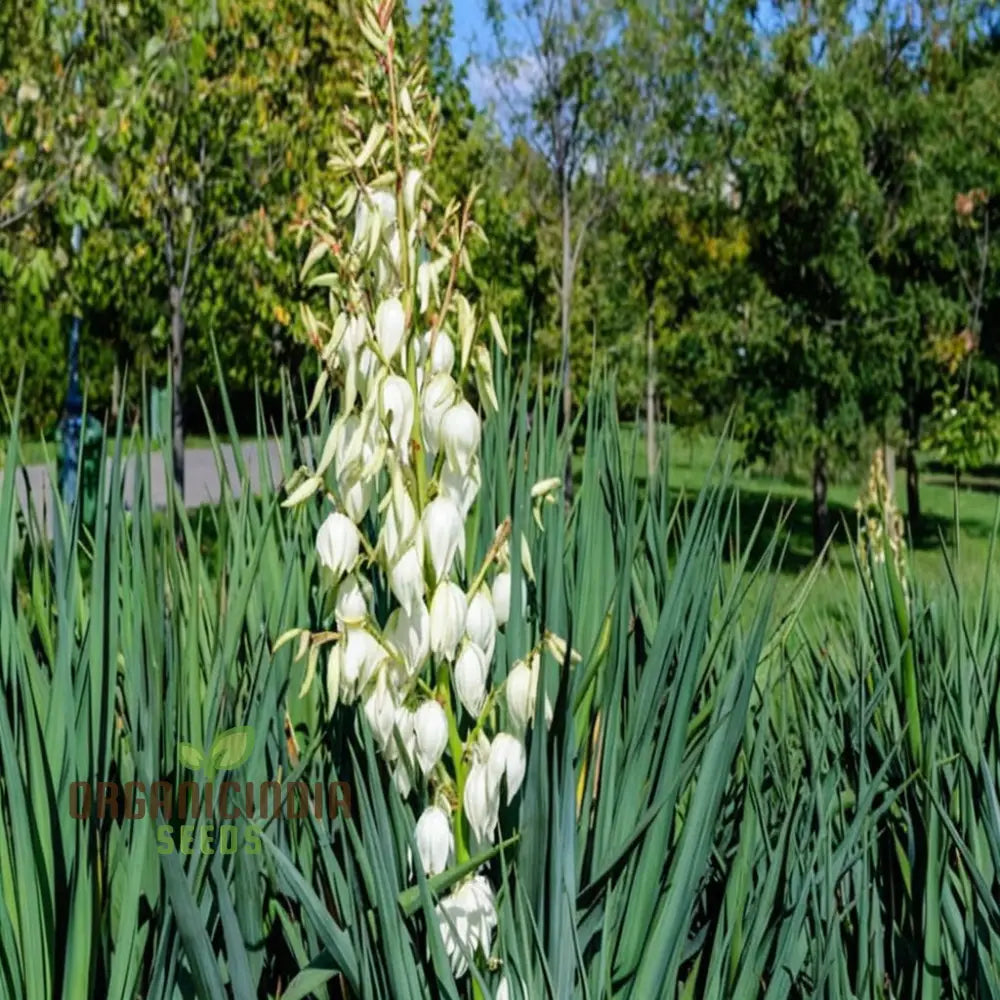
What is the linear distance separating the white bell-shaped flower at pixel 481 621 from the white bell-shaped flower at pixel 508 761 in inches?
3.4

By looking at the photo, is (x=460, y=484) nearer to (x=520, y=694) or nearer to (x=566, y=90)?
(x=520, y=694)

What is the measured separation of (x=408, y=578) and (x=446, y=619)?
0.05 metres

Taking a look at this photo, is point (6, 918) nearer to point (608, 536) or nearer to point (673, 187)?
point (608, 536)

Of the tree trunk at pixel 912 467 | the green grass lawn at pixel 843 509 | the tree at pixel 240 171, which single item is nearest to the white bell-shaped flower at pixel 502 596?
the tree at pixel 240 171

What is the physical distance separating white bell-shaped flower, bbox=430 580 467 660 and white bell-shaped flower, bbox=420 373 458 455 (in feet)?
0.50

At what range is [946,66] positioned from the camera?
12.1 metres

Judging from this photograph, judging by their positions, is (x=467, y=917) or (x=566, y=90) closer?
(x=467, y=917)

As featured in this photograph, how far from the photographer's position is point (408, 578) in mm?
1257

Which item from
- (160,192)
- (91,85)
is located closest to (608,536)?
(91,85)

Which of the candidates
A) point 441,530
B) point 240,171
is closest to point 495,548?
point 441,530

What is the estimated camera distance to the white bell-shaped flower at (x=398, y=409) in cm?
126

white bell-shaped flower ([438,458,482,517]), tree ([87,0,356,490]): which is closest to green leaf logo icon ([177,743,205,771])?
white bell-shaped flower ([438,458,482,517])

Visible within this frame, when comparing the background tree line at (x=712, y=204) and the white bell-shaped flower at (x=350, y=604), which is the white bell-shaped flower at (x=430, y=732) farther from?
the background tree line at (x=712, y=204)

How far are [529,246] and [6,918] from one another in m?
10.8
